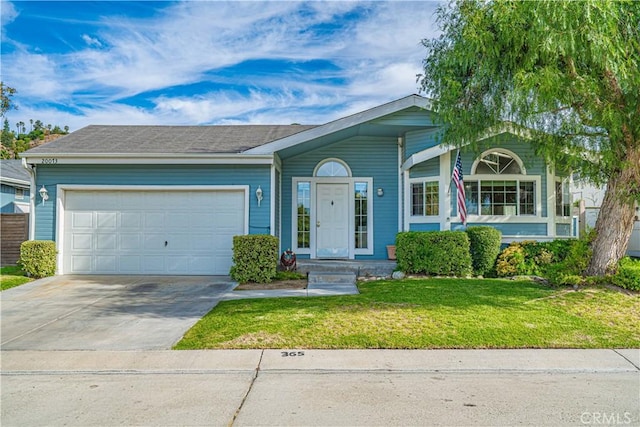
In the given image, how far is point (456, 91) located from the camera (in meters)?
7.07

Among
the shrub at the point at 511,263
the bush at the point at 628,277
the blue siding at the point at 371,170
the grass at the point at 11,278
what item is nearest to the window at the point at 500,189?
the shrub at the point at 511,263

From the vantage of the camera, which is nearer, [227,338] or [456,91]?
[227,338]

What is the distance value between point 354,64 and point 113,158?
24.7ft

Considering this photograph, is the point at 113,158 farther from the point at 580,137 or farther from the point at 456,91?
the point at 580,137

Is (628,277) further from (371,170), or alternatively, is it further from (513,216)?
(371,170)

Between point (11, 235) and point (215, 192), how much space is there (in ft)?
18.8

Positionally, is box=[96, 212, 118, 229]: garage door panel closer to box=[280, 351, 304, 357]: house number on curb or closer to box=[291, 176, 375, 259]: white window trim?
box=[291, 176, 375, 259]: white window trim

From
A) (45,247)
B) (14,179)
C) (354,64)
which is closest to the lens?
(45,247)

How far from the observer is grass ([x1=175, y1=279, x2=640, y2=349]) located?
4836mm

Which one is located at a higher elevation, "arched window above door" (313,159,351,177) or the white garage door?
"arched window above door" (313,159,351,177)

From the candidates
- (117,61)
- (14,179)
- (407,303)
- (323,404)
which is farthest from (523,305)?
(14,179)

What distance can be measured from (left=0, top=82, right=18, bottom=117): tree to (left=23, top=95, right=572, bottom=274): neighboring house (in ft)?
51.9

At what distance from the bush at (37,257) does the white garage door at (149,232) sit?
457mm

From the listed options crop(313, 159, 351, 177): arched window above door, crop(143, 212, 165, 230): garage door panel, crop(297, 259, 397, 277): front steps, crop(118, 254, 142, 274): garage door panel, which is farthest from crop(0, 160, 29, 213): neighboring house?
crop(297, 259, 397, 277): front steps
